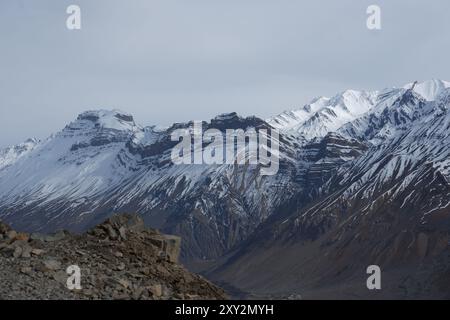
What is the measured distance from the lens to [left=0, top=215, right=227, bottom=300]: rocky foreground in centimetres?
3531

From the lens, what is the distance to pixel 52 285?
35.5 metres

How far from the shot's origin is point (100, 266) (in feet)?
126

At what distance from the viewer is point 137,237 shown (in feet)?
143

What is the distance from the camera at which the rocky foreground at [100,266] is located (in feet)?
116

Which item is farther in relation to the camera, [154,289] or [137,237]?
[137,237]
